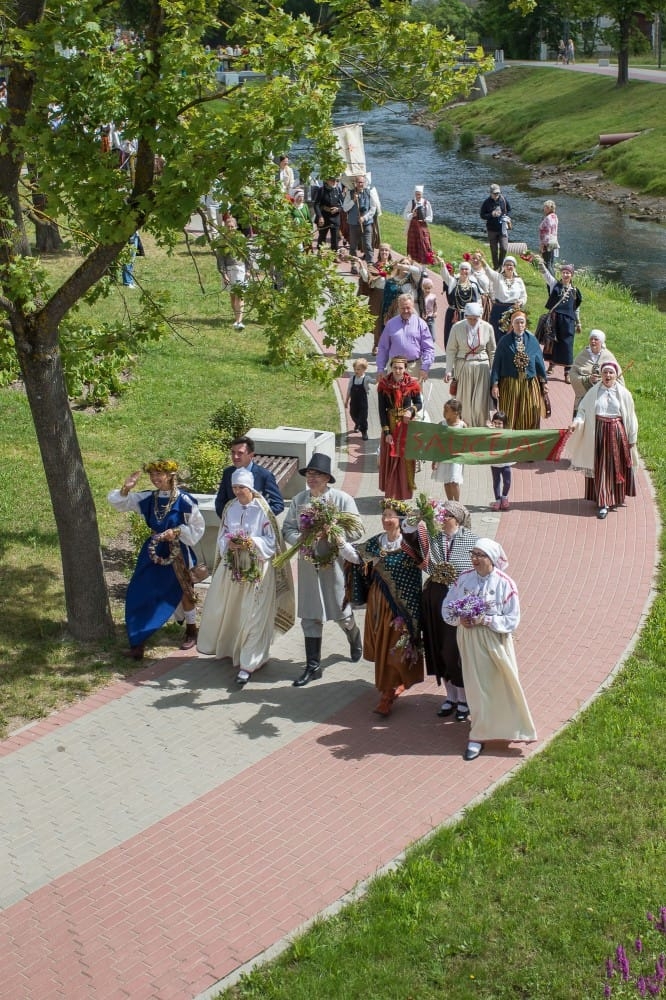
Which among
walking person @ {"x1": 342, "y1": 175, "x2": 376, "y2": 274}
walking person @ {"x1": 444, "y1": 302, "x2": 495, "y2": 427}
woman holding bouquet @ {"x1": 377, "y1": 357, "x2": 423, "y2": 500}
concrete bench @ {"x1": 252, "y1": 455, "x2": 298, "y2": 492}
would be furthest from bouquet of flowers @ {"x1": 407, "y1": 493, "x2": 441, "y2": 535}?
walking person @ {"x1": 342, "y1": 175, "x2": 376, "y2": 274}

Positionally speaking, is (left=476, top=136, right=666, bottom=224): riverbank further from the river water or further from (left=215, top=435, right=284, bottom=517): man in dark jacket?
(left=215, top=435, right=284, bottom=517): man in dark jacket

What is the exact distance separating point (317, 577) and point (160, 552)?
4.93 feet

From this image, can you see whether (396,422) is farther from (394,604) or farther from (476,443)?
(394,604)

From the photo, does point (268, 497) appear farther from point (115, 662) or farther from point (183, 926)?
point (183, 926)

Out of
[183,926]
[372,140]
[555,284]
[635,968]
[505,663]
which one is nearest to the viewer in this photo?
[635,968]

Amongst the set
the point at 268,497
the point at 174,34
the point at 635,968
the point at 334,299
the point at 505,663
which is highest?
the point at 174,34

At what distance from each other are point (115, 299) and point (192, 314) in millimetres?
1340

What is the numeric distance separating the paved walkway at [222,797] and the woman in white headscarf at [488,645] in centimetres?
21

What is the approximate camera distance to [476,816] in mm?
8594

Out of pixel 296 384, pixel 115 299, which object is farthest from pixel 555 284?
pixel 115 299

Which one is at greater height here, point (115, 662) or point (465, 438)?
point (465, 438)

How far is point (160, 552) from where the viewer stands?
11.2m

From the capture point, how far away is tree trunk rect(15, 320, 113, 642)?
1086cm

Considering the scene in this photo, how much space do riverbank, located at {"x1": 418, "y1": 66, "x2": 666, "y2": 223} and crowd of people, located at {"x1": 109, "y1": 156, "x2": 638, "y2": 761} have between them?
1036 inches
